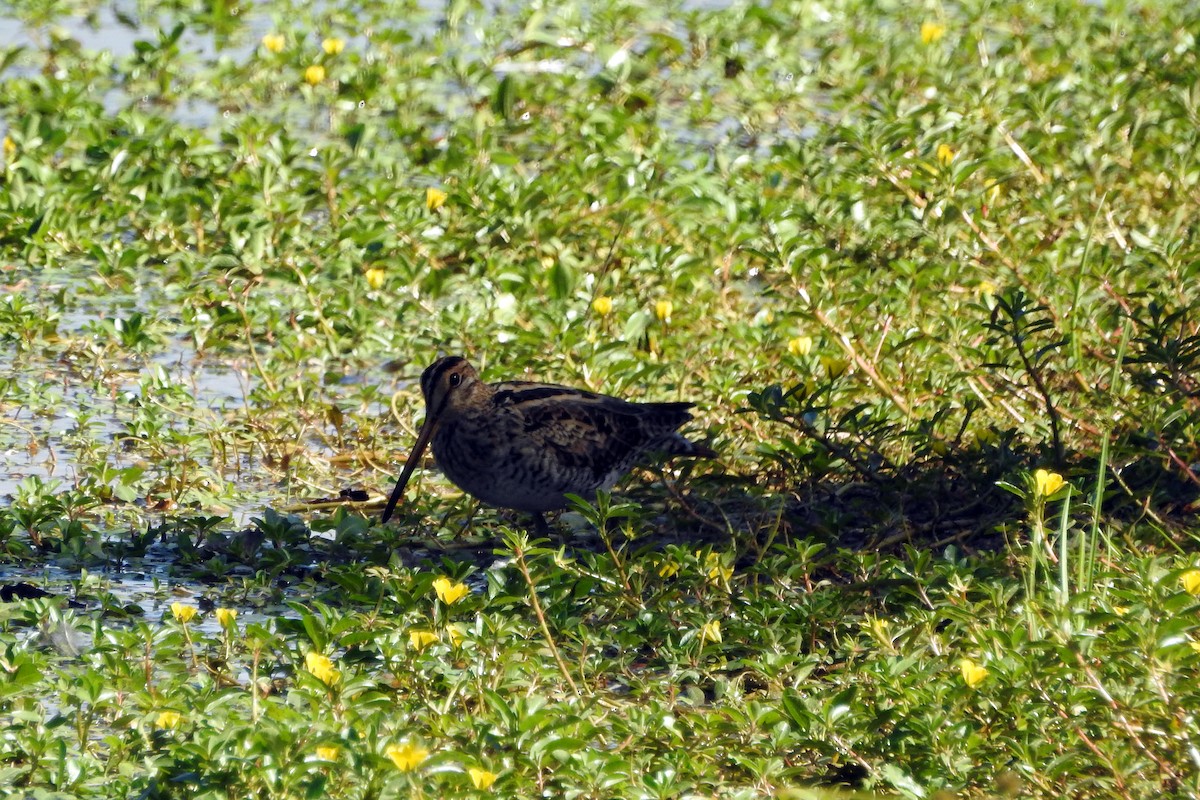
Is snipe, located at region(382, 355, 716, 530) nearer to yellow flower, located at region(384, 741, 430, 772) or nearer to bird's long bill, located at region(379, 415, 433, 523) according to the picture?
bird's long bill, located at region(379, 415, 433, 523)

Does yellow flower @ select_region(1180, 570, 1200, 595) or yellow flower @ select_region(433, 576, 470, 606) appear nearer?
yellow flower @ select_region(1180, 570, 1200, 595)

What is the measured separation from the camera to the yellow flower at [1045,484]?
388cm

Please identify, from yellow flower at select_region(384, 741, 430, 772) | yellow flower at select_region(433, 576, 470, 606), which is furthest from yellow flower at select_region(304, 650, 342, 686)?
yellow flower at select_region(384, 741, 430, 772)

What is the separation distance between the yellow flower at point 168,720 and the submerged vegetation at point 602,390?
35 millimetres

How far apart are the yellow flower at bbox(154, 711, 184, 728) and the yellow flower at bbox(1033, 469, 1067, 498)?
6.02ft

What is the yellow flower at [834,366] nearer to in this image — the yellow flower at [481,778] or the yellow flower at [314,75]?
the yellow flower at [481,778]

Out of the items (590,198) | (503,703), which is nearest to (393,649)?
(503,703)

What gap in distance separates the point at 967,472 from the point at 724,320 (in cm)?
160

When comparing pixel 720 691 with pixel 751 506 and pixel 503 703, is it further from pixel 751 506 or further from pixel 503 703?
pixel 751 506

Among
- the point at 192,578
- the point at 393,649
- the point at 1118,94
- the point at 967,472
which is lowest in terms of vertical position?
the point at 192,578

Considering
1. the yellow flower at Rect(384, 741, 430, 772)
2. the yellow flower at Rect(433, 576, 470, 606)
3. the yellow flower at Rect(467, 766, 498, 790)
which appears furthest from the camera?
the yellow flower at Rect(433, 576, 470, 606)

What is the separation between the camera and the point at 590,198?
23.7 feet

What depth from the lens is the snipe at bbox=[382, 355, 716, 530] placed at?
5.22m

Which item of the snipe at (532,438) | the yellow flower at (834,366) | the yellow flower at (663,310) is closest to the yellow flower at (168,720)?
the snipe at (532,438)
